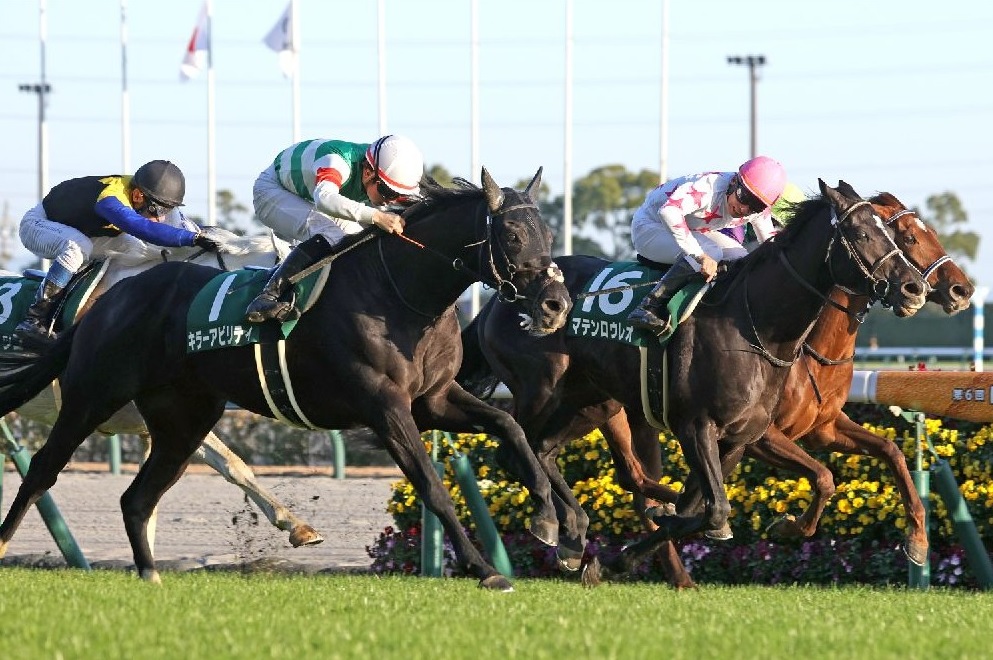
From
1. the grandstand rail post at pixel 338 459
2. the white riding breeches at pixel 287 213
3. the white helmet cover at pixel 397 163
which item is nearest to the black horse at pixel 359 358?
the white helmet cover at pixel 397 163

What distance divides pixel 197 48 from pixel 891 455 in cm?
1936

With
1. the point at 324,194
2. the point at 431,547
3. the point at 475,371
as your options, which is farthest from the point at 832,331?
the point at 324,194

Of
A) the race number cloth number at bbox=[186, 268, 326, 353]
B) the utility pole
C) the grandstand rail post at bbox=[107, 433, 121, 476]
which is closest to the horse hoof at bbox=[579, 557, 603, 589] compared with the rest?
the race number cloth number at bbox=[186, 268, 326, 353]

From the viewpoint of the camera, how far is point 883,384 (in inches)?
318

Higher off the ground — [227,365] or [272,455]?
[227,365]

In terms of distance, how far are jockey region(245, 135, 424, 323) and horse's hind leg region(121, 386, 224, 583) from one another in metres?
0.81

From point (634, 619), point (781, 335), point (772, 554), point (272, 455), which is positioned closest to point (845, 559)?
point (772, 554)

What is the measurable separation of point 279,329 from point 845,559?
3.02 m

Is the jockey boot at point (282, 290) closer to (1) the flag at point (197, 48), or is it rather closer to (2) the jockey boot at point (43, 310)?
(2) the jockey boot at point (43, 310)

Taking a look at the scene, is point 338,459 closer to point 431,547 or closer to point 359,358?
point 431,547

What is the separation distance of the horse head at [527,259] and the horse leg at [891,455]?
2.24 metres

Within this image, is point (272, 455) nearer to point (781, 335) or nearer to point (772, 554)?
point (772, 554)

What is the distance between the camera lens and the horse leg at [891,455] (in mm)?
7539

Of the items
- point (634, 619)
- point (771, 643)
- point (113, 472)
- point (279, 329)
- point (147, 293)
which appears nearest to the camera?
point (771, 643)
